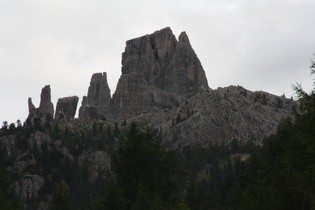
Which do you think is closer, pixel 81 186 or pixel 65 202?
pixel 65 202

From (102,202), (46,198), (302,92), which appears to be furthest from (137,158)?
(46,198)

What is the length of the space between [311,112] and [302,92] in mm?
1481

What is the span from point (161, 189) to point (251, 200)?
8.02 metres

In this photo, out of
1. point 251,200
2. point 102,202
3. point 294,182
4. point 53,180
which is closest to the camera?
point 294,182

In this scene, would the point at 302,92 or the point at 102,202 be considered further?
the point at 102,202

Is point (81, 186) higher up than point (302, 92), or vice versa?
point (81, 186)

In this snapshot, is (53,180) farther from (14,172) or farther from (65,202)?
(65,202)

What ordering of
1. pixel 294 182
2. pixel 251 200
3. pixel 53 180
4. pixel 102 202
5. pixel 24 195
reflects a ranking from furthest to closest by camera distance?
pixel 53 180
pixel 24 195
pixel 251 200
pixel 102 202
pixel 294 182

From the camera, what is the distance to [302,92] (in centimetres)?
2762

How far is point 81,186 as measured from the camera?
19188 centimetres

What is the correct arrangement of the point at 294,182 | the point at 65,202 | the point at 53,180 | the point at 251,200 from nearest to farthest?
the point at 294,182, the point at 251,200, the point at 65,202, the point at 53,180

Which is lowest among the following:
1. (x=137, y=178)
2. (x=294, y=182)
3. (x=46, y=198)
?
(x=294, y=182)

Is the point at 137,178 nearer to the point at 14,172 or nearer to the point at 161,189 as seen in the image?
the point at 161,189

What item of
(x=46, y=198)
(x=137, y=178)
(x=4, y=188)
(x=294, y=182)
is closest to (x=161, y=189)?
(x=137, y=178)
